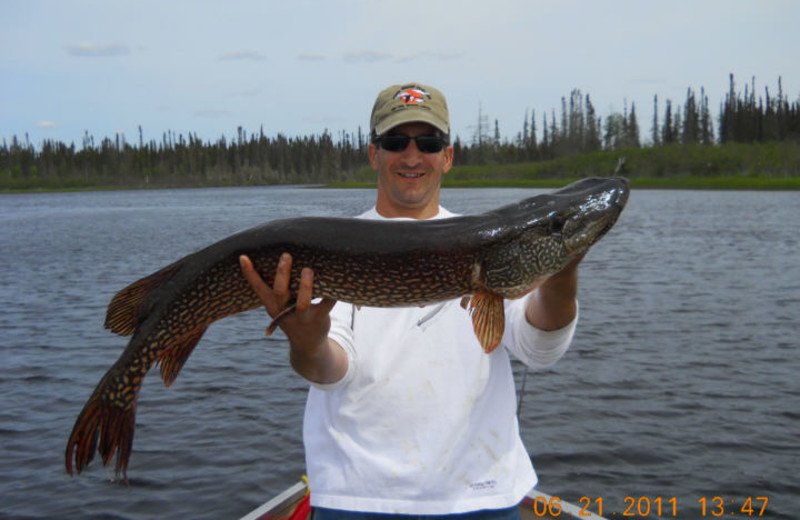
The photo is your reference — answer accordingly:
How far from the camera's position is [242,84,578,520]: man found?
7.78 feet

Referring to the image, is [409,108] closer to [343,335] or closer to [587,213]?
[587,213]

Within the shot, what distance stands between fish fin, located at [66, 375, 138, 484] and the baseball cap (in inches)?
57.4

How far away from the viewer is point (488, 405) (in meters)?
2.53

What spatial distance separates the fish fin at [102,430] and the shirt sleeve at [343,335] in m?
0.65

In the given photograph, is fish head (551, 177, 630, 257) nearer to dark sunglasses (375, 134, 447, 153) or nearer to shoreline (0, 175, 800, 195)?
dark sunglasses (375, 134, 447, 153)

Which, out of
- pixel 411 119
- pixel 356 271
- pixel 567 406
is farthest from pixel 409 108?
pixel 567 406

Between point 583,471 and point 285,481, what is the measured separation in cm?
259

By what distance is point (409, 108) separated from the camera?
2.88 meters

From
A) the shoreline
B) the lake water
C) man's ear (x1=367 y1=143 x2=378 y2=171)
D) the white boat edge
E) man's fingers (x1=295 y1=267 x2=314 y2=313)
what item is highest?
the shoreline

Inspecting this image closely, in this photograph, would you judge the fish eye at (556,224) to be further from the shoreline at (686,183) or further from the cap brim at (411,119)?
the shoreline at (686,183)

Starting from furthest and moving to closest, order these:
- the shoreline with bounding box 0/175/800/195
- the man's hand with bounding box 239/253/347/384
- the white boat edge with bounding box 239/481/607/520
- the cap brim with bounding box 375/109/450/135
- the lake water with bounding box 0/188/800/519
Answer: the shoreline with bounding box 0/175/800/195
the lake water with bounding box 0/188/800/519
the white boat edge with bounding box 239/481/607/520
the cap brim with bounding box 375/109/450/135
the man's hand with bounding box 239/253/347/384

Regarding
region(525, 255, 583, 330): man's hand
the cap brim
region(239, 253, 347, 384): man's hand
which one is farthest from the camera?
the cap brim
